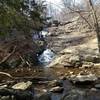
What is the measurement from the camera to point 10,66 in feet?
73.5

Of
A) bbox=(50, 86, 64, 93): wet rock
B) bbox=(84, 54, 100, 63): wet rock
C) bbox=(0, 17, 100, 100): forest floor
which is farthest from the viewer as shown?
bbox=(84, 54, 100, 63): wet rock

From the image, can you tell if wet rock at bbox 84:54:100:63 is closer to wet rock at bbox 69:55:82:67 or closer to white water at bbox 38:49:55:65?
wet rock at bbox 69:55:82:67

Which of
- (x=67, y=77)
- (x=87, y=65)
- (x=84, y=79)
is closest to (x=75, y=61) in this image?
(x=87, y=65)

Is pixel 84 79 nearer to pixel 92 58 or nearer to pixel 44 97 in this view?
pixel 44 97

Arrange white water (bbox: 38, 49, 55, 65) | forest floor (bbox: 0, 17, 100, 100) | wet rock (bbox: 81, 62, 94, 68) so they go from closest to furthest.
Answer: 1. forest floor (bbox: 0, 17, 100, 100)
2. wet rock (bbox: 81, 62, 94, 68)
3. white water (bbox: 38, 49, 55, 65)

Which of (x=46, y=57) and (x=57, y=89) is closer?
(x=57, y=89)

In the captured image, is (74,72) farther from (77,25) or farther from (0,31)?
(77,25)

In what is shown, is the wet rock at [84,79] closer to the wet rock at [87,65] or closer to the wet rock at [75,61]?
the wet rock at [87,65]

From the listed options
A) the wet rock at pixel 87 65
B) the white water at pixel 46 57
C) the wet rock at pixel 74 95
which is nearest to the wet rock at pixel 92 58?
the wet rock at pixel 87 65

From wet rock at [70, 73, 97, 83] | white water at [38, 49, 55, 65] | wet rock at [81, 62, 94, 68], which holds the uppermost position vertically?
white water at [38, 49, 55, 65]

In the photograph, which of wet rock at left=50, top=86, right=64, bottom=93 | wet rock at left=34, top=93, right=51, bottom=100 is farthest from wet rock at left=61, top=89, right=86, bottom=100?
wet rock at left=34, top=93, right=51, bottom=100

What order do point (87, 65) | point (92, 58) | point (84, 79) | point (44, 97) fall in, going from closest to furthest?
point (44, 97)
point (84, 79)
point (87, 65)
point (92, 58)

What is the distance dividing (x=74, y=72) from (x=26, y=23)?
5.07 meters

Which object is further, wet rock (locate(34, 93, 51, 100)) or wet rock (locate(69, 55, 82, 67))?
wet rock (locate(69, 55, 82, 67))
